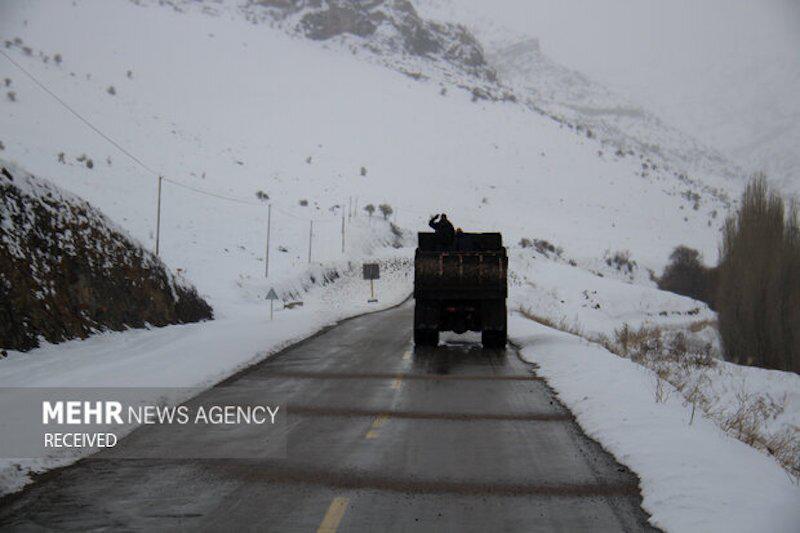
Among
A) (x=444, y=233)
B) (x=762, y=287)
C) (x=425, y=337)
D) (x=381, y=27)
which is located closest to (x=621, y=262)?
(x=762, y=287)

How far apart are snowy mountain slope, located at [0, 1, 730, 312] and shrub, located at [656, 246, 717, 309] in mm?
4397

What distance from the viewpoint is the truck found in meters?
17.9

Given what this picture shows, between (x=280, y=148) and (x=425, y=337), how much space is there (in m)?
61.1

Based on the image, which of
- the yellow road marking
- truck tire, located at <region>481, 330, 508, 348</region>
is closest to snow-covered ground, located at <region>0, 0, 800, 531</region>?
truck tire, located at <region>481, 330, 508, 348</region>

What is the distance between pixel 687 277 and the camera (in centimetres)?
6275

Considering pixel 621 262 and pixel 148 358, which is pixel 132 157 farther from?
pixel 621 262

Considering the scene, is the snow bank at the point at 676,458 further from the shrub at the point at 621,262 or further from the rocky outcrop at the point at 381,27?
the rocky outcrop at the point at 381,27

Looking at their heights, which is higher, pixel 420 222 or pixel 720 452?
pixel 420 222

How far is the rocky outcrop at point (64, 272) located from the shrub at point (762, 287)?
69.7 feet

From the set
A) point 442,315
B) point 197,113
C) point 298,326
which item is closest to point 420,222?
point 197,113

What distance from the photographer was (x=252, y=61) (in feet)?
357

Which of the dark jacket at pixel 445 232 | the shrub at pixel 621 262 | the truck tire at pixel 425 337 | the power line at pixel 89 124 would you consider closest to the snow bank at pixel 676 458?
the truck tire at pixel 425 337

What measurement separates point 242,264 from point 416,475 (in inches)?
1246

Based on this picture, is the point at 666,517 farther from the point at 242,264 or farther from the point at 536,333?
the point at 242,264
